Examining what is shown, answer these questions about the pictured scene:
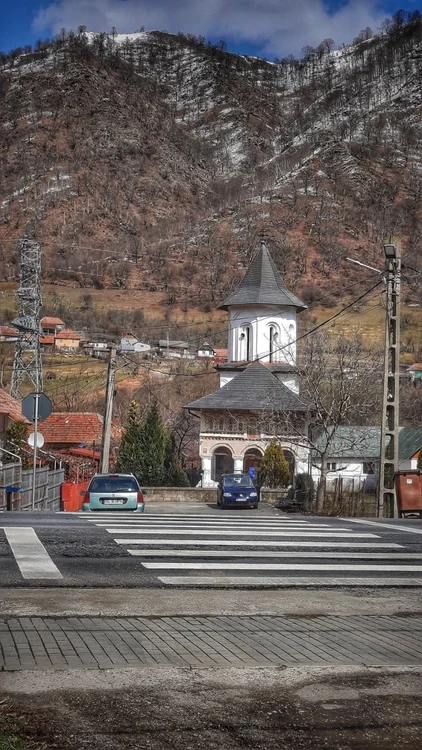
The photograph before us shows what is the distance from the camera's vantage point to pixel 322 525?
17578 millimetres

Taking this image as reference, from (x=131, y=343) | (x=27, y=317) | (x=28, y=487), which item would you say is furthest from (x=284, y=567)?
(x=131, y=343)

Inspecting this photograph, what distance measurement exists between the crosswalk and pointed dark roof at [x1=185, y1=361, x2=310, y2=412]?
36402 millimetres

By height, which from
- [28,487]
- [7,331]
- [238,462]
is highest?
[7,331]

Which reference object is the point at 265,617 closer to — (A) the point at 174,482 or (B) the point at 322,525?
(B) the point at 322,525

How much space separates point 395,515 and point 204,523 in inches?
423

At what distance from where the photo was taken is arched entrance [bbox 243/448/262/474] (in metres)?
57.9

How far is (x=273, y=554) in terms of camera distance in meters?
13.2

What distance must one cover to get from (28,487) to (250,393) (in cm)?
2913

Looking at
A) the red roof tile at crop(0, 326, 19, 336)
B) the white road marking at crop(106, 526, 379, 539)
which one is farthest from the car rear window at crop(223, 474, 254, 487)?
the red roof tile at crop(0, 326, 19, 336)

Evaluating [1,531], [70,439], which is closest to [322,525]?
[1,531]

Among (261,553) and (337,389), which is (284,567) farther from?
(337,389)

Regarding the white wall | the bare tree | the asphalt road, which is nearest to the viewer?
the asphalt road

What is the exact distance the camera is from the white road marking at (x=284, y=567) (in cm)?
1180

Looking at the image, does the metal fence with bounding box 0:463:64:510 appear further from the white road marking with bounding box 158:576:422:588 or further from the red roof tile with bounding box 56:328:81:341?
the red roof tile with bounding box 56:328:81:341
